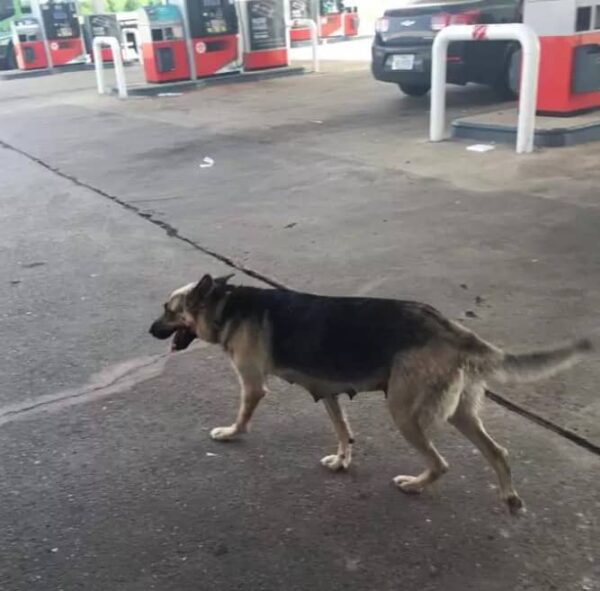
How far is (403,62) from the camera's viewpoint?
9.98 metres

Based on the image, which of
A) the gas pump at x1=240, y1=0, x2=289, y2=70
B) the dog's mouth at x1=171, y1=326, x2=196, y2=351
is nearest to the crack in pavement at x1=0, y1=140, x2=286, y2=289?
the dog's mouth at x1=171, y1=326, x2=196, y2=351

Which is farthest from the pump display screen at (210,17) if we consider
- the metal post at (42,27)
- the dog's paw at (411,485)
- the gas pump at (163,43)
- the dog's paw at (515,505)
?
the dog's paw at (515,505)

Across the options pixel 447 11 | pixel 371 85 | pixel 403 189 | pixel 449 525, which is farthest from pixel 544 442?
pixel 371 85

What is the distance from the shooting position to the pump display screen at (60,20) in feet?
64.5

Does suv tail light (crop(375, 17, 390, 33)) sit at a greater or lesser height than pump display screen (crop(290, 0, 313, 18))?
greater

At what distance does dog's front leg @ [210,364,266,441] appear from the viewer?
2.80 metres

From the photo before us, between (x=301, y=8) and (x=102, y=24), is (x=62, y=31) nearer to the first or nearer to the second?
(x=102, y=24)

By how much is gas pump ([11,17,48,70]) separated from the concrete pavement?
13522 mm

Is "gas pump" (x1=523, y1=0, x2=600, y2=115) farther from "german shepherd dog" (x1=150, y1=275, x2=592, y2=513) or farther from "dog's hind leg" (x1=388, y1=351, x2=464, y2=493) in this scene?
"dog's hind leg" (x1=388, y1=351, x2=464, y2=493)

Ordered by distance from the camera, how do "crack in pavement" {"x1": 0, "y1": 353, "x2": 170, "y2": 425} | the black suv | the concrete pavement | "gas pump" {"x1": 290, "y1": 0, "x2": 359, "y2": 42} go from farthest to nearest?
"gas pump" {"x1": 290, "y1": 0, "x2": 359, "y2": 42} < the black suv < "crack in pavement" {"x1": 0, "y1": 353, "x2": 170, "y2": 425} < the concrete pavement

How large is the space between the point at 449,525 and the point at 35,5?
66.9ft

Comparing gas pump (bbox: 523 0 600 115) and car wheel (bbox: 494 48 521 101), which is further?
car wheel (bbox: 494 48 521 101)

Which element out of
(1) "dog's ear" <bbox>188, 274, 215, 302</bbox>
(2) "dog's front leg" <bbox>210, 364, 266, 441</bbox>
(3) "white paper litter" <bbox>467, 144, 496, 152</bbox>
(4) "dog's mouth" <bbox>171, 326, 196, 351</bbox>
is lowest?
(3) "white paper litter" <bbox>467, 144, 496, 152</bbox>

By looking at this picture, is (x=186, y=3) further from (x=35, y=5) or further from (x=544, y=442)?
(x=544, y=442)
